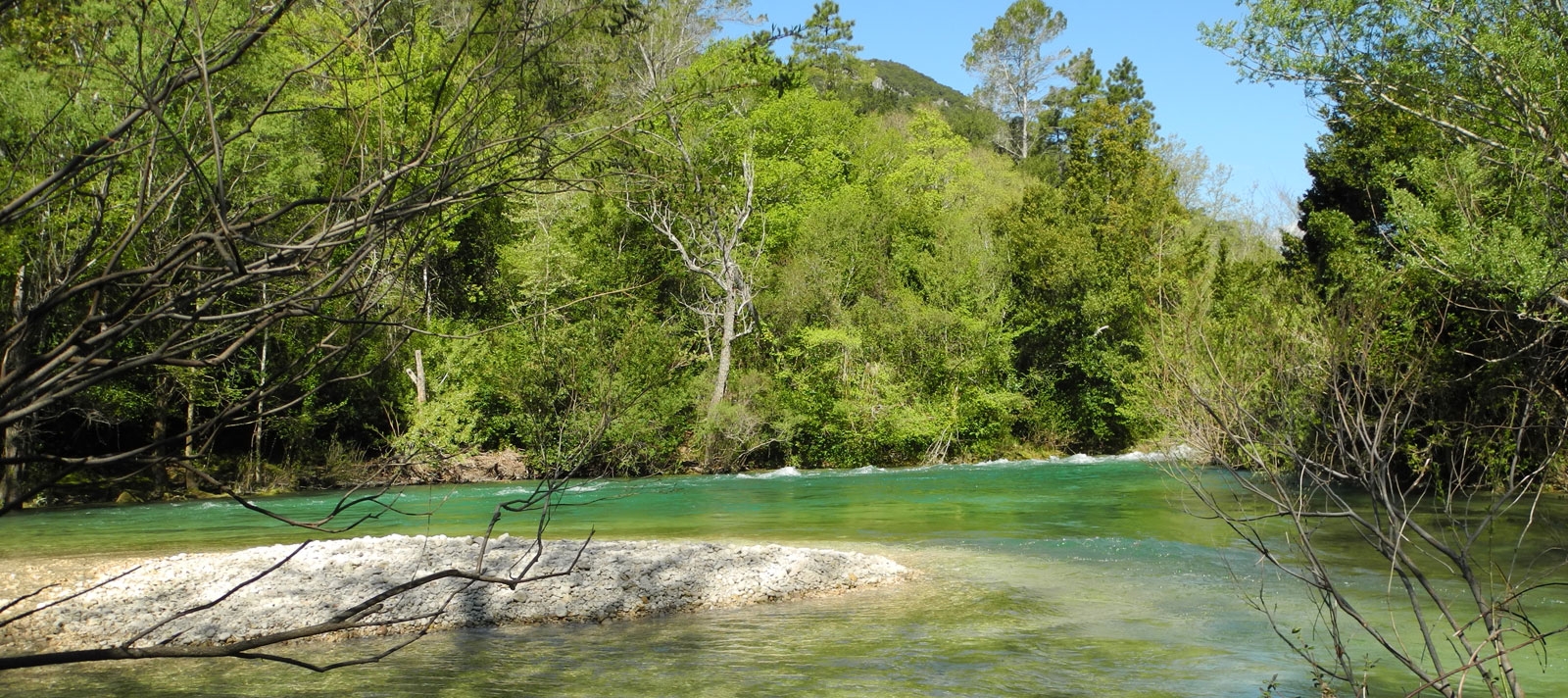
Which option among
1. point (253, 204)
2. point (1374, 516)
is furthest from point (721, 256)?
point (253, 204)

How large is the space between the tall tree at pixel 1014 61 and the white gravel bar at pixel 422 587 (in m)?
54.8

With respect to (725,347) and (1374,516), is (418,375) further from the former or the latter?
(1374,516)

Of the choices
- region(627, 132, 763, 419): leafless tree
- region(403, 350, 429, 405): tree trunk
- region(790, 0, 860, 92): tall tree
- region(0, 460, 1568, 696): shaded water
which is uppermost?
region(790, 0, 860, 92): tall tree

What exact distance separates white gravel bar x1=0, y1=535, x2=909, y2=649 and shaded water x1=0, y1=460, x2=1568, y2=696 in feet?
1.53

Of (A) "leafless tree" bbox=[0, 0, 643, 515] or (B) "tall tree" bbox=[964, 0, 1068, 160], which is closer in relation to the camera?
(A) "leafless tree" bbox=[0, 0, 643, 515]

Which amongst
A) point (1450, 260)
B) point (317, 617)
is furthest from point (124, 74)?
point (1450, 260)

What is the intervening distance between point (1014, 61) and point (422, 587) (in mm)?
61049

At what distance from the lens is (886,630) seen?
9812 mm

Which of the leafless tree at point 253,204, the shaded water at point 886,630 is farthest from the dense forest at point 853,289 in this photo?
the shaded water at point 886,630

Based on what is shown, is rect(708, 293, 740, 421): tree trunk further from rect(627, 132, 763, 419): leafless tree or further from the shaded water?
the shaded water

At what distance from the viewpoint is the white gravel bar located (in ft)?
32.4

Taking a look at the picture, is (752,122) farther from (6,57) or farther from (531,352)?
(6,57)

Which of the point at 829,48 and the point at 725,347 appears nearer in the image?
the point at 725,347

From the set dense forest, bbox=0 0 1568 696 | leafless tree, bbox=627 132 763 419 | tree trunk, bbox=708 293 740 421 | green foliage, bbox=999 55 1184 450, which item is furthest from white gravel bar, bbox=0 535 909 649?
green foliage, bbox=999 55 1184 450
